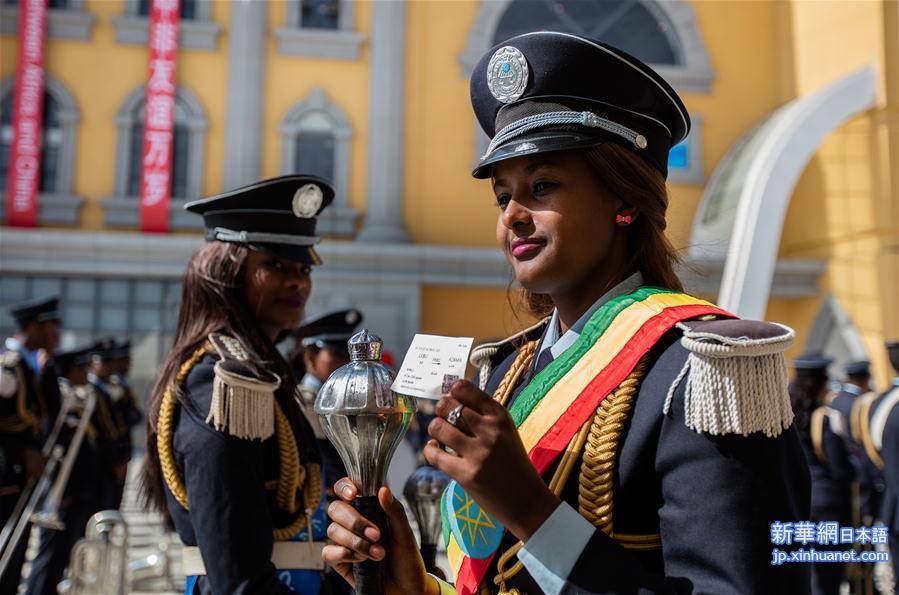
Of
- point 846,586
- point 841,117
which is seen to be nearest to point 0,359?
point 846,586

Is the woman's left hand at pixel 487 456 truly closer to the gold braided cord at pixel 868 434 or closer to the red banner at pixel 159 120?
the gold braided cord at pixel 868 434

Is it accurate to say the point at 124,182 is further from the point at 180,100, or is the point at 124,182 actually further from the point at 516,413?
the point at 516,413

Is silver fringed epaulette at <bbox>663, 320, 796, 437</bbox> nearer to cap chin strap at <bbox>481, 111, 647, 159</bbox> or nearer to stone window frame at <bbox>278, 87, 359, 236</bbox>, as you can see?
cap chin strap at <bbox>481, 111, 647, 159</bbox>

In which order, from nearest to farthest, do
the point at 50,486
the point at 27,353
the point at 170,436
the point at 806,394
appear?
the point at 170,436 < the point at 806,394 < the point at 27,353 < the point at 50,486

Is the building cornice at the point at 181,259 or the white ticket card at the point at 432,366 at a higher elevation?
the building cornice at the point at 181,259

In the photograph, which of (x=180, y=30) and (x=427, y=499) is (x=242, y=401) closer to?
(x=427, y=499)

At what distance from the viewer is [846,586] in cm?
688

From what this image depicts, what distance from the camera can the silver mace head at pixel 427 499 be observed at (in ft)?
6.91

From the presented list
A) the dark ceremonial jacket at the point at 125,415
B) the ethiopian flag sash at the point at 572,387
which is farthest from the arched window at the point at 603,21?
the ethiopian flag sash at the point at 572,387

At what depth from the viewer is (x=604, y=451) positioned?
124 centimetres

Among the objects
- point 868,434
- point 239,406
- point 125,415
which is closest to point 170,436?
point 239,406

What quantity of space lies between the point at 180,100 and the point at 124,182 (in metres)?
1.69

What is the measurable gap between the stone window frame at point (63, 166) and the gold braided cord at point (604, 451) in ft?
46.0

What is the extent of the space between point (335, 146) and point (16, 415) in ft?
29.3
